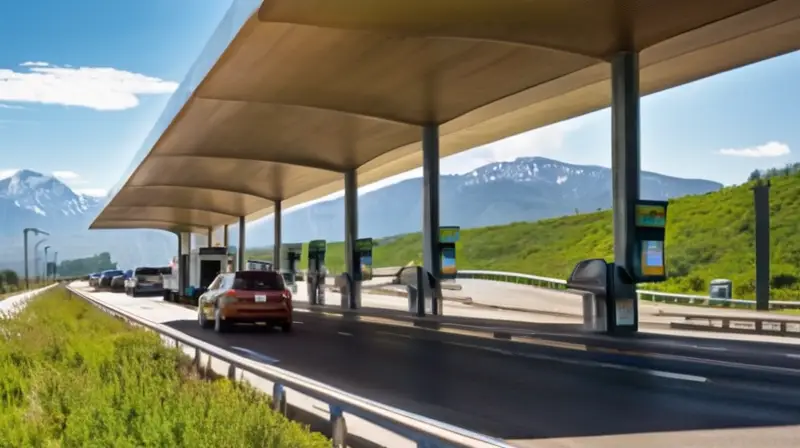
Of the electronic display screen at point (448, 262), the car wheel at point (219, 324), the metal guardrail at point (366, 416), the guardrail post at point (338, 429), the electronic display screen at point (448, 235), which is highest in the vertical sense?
the electronic display screen at point (448, 235)

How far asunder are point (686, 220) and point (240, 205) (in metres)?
40.1

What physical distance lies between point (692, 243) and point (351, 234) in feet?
139

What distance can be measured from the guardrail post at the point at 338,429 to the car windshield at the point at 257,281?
17.4 m

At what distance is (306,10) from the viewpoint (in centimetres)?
1694

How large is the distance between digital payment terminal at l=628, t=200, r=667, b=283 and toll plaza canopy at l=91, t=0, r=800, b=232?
11.5ft

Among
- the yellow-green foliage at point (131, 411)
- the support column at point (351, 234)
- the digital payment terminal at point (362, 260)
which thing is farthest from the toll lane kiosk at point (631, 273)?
the support column at point (351, 234)

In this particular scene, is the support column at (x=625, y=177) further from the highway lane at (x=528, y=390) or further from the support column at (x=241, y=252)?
the support column at (x=241, y=252)

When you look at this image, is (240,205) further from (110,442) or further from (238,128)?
(110,442)

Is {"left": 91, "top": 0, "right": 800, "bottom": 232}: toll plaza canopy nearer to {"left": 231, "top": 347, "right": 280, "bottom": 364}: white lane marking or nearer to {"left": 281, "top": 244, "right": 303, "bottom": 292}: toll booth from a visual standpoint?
{"left": 231, "top": 347, "right": 280, "bottom": 364}: white lane marking

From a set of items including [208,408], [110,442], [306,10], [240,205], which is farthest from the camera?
[240,205]

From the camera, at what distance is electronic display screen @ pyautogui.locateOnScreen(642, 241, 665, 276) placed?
1995 cm

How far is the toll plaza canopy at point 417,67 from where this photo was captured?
1795 centimetres

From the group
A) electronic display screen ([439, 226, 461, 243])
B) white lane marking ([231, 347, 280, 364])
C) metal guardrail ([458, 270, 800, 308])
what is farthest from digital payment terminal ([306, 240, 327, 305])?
white lane marking ([231, 347, 280, 364])

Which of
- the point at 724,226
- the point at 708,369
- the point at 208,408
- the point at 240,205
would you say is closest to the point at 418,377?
the point at 708,369
